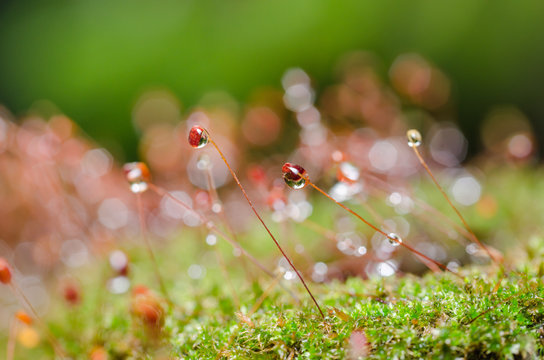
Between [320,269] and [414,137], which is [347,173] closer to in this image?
[414,137]

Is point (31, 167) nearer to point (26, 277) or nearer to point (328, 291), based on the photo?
point (26, 277)

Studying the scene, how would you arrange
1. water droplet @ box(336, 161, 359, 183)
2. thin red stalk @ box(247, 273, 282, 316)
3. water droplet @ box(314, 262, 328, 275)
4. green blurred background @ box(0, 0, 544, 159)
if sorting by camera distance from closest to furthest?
1. thin red stalk @ box(247, 273, 282, 316)
2. water droplet @ box(336, 161, 359, 183)
3. water droplet @ box(314, 262, 328, 275)
4. green blurred background @ box(0, 0, 544, 159)

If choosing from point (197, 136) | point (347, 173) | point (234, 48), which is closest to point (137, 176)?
point (197, 136)

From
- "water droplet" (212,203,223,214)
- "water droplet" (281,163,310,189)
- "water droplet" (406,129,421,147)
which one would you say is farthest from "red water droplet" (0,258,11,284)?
"water droplet" (406,129,421,147)

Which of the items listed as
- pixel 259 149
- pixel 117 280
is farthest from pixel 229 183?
pixel 117 280

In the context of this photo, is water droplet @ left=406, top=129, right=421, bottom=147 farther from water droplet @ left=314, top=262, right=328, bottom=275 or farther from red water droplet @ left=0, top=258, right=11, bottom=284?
red water droplet @ left=0, top=258, right=11, bottom=284

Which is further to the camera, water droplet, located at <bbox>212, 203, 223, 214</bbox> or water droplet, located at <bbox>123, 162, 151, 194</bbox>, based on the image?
water droplet, located at <bbox>212, 203, 223, 214</bbox>

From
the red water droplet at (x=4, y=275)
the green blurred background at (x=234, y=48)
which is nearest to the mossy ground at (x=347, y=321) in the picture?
the red water droplet at (x=4, y=275)
